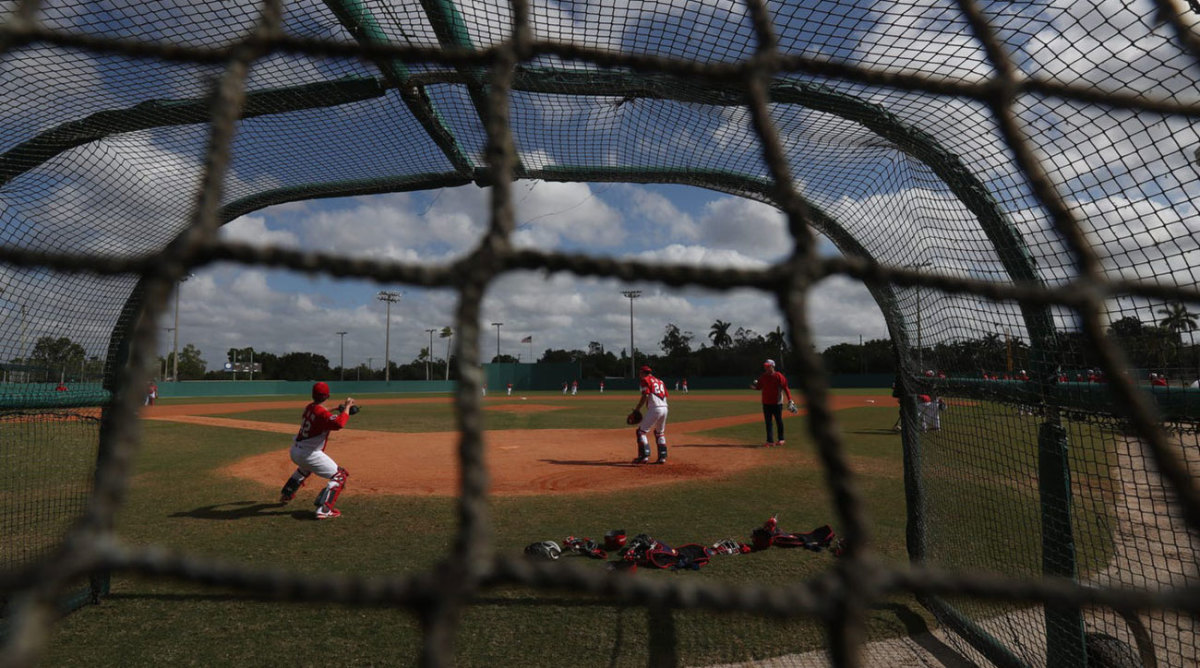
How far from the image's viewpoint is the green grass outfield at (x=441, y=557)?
3.03 metres

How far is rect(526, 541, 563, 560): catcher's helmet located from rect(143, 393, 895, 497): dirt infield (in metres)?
1.21

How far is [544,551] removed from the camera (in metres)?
4.46

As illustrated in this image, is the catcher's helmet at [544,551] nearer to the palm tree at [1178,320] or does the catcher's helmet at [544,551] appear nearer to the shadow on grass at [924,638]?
the shadow on grass at [924,638]

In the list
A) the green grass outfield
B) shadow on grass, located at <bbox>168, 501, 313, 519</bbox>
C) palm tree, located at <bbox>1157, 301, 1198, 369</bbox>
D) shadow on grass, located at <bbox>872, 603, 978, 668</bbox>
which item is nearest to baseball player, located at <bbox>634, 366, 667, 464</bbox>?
the green grass outfield

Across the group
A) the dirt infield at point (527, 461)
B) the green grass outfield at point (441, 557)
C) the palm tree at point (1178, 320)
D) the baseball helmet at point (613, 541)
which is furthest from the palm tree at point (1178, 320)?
the dirt infield at point (527, 461)

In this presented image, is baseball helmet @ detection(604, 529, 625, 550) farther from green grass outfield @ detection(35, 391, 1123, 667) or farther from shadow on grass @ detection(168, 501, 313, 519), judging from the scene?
shadow on grass @ detection(168, 501, 313, 519)

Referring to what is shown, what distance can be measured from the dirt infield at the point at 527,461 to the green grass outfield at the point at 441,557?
0.49 m

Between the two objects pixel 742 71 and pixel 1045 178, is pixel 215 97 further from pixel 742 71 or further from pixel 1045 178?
pixel 1045 178

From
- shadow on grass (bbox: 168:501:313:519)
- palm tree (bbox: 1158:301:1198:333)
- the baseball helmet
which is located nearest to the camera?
palm tree (bbox: 1158:301:1198:333)

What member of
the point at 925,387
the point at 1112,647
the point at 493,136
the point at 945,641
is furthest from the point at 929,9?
the point at 945,641

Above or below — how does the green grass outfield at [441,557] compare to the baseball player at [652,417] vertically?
below

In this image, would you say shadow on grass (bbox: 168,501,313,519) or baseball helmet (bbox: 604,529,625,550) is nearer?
baseball helmet (bbox: 604,529,625,550)

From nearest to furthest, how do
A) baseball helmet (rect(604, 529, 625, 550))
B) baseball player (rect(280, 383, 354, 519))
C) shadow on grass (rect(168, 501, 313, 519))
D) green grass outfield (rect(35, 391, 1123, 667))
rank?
green grass outfield (rect(35, 391, 1123, 667)) → baseball helmet (rect(604, 529, 625, 550)) → shadow on grass (rect(168, 501, 313, 519)) → baseball player (rect(280, 383, 354, 519))

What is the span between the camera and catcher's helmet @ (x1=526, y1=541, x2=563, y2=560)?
444cm
